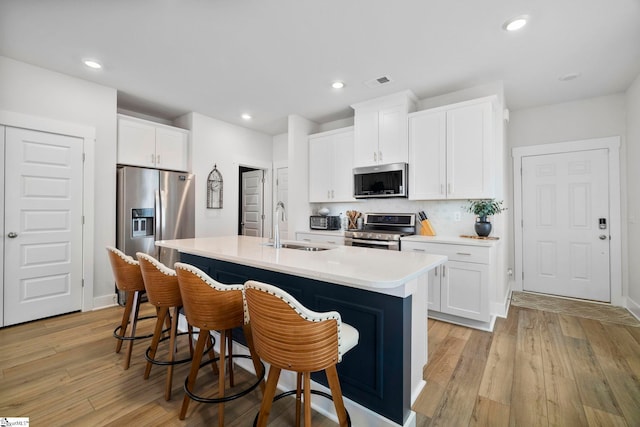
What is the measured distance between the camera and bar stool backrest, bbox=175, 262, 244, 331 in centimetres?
151

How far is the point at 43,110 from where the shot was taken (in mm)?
3080

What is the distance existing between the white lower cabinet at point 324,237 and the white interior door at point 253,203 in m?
1.44

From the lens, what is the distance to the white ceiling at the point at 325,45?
7.07 feet

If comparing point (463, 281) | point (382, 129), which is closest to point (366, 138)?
point (382, 129)

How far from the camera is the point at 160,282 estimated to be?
1.89 metres

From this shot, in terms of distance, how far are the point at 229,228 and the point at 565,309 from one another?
4768mm

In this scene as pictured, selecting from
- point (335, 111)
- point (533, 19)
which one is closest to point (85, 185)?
point (335, 111)

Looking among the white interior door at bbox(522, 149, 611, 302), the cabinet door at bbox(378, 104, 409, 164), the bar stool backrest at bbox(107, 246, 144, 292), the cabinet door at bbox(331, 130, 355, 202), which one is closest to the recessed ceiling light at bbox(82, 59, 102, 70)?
the bar stool backrest at bbox(107, 246, 144, 292)

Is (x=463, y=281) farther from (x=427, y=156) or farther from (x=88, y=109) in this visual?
(x=88, y=109)

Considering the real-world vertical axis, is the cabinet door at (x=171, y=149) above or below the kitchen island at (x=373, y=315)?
above

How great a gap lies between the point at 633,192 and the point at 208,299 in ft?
15.2

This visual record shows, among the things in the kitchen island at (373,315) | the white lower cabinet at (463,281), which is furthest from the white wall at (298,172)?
the kitchen island at (373,315)

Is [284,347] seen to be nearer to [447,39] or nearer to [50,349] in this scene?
[50,349]

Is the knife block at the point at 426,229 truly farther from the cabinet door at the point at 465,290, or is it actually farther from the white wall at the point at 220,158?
the white wall at the point at 220,158
